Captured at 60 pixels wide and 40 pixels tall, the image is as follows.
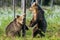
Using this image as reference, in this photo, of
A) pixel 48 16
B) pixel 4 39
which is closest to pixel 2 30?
pixel 4 39

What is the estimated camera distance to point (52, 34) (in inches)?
315

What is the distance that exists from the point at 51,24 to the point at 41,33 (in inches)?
68.9

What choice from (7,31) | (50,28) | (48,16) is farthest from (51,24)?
(7,31)

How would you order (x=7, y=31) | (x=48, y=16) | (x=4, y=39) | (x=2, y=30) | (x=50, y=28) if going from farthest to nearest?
(x=48, y=16) < (x=50, y=28) < (x=2, y=30) < (x=7, y=31) < (x=4, y=39)

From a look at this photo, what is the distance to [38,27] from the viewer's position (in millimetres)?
7656

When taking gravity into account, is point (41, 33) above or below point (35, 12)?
below

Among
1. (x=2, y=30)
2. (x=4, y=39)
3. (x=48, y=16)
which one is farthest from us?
(x=48, y=16)

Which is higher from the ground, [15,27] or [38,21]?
[38,21]

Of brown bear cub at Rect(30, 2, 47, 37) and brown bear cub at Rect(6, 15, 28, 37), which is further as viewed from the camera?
brown bear cub at Rect(30, 2, 47, 37)

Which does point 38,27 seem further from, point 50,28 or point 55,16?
point 55,16

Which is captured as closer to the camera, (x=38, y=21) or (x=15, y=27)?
(x=15, y=27)

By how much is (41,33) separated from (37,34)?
0.19 meters

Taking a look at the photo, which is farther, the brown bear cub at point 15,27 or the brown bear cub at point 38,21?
the brown bear cub at point 38,21

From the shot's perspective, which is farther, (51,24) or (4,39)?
(51,24)
